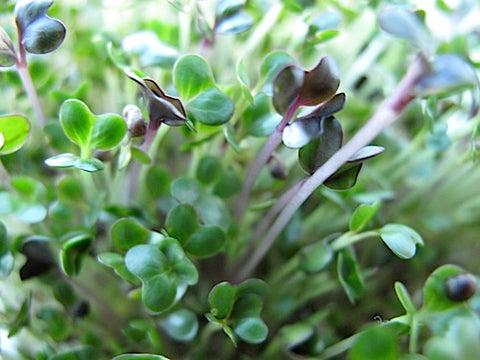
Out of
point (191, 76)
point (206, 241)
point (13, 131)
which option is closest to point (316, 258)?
point (206, 241)

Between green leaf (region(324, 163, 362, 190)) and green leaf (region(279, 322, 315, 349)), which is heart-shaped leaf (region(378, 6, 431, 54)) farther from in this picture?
green leaf (region(279, 322, 315, 349))

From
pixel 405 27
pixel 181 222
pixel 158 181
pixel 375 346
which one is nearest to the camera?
pixel 375 346

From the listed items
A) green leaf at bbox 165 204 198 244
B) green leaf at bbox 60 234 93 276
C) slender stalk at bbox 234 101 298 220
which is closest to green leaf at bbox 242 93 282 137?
→ slender stalk at bbox 234 101 298 220

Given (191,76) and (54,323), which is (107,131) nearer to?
(191,76)

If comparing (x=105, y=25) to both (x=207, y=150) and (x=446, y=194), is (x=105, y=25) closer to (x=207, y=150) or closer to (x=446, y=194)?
(x=207, y=150)

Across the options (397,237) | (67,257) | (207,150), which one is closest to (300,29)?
(207,150)

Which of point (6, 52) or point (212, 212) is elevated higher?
point (6, 52)
